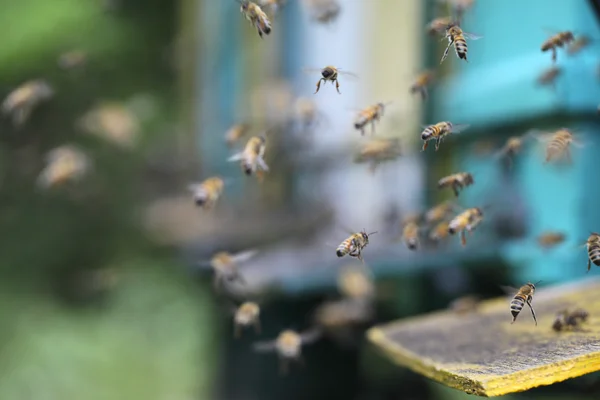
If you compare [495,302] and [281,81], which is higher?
[281,81]

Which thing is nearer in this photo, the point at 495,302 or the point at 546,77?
the point at 495,302

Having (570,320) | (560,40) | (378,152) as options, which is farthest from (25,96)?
(570,320)

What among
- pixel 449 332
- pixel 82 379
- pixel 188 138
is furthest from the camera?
pixel 188 138

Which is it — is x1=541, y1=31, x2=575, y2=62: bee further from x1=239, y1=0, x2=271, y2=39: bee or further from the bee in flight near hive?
x1=239, y1=0, x2=271, y2=39: bee

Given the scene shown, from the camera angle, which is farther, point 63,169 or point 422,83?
point 63,169

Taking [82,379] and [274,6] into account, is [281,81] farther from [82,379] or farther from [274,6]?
[274,6]

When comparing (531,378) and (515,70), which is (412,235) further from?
→ (515,70)

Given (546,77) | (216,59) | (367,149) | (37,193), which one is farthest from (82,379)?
(216,59)

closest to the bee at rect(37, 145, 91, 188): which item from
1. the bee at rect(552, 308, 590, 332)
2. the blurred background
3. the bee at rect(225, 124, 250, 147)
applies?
the blurred background
